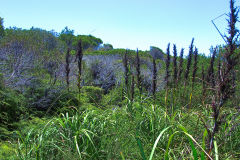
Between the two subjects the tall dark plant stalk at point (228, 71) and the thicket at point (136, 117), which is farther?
the thicket at point (136, 117)

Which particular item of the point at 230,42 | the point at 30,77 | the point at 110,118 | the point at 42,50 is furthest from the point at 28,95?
the point at 230,42

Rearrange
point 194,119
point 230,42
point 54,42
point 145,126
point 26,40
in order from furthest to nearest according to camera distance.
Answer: point 54,42
point 26,40
point 194,119
point 145,126
point 230,42

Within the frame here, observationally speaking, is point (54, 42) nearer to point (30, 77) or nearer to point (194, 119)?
point (30, 77)

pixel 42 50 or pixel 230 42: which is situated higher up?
pixel 42 50

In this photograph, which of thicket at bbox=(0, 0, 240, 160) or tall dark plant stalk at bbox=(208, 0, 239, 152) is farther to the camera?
thicket at bbox=(0, 0, 240, 160)

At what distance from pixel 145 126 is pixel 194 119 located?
76cm

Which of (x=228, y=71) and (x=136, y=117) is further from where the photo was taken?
(x=136, y=117)

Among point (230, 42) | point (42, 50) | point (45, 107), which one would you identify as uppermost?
point (42, 50)

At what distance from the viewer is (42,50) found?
9.11 meters

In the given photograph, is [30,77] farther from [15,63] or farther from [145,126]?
[145,126]

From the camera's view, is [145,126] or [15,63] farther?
[15,63]

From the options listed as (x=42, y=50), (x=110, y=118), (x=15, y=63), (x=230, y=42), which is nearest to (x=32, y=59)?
(x=15, y=63)

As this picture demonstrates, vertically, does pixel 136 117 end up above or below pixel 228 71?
below

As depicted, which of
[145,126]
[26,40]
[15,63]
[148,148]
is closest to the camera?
[148,148]
